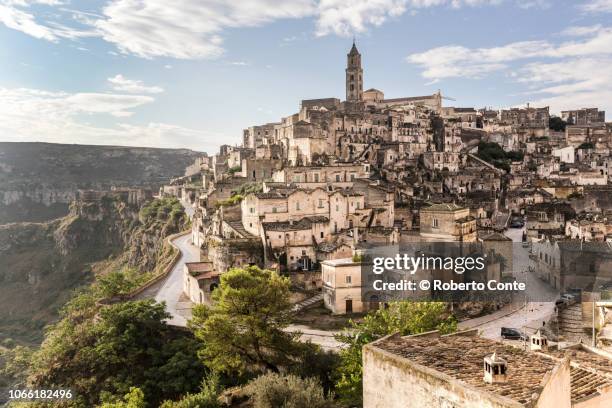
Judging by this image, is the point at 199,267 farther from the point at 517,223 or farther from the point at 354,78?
the point at 354,78

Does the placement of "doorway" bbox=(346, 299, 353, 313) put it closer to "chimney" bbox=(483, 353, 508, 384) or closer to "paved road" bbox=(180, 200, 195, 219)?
"chimney" bbox=(483, 353, 508, 384)

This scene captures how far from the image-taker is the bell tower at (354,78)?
94438 mm

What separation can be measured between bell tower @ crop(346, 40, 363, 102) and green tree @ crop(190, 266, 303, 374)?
7446 centimetres

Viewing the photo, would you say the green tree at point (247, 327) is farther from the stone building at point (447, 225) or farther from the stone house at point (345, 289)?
the stone building at point (447, 225)

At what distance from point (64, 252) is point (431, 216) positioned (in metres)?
80.4

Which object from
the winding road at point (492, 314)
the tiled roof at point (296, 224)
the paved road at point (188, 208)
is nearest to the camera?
the winding road at point (492, 314)

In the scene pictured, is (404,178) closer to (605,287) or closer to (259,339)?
(605,287)

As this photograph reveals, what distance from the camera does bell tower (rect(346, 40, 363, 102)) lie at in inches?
3718

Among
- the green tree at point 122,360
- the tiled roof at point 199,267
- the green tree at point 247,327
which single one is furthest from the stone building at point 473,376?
the tiled roof at point 199,267

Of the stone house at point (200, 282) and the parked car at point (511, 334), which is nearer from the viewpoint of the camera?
the parked car at point (511, 334)

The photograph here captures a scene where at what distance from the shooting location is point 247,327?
912 inches

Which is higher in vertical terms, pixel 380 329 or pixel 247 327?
pixel 380 329

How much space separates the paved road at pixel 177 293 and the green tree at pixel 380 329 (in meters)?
14.9

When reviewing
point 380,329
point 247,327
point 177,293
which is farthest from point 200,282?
point 380,329
